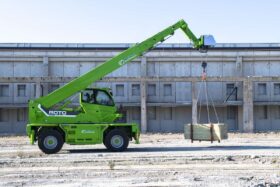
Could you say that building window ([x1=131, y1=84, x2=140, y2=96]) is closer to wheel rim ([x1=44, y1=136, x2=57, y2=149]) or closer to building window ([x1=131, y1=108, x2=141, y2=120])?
building window ([x1=131, y1=108, x2=141, y2=120])

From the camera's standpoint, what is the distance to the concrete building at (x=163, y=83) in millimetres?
40406

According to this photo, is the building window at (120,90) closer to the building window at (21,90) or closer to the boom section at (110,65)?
the building window at (21,90)

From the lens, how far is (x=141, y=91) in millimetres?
38281

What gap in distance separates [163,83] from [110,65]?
69.6ft

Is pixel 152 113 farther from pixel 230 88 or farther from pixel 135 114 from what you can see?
pixel 230 88

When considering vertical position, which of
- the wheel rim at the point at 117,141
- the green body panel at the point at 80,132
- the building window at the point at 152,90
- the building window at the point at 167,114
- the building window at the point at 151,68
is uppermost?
the building window at the point at 151,68

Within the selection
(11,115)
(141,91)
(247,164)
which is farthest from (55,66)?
(247,164)

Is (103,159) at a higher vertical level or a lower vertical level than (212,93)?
lower

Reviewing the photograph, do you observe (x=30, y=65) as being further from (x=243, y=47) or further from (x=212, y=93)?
(x=243, y=47)

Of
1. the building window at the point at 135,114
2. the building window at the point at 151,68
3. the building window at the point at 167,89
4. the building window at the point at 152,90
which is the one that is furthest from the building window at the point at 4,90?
the building window at the point at 167,89

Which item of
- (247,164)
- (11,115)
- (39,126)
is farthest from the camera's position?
(11,115)

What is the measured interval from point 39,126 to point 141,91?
20.0 m

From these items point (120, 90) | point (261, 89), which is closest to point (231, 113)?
point (261, 89)

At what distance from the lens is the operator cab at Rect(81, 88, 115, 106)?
19.5 metres
